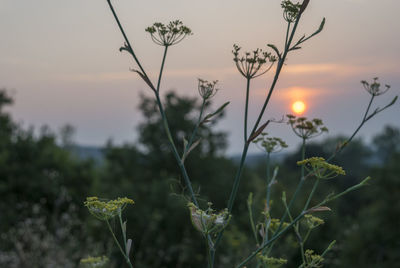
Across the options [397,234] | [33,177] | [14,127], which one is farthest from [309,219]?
[397,234]

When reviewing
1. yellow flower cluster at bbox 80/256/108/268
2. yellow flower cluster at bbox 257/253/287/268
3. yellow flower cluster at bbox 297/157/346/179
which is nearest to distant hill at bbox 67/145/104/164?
yellow flower cluster at bbox 80/256/108/268

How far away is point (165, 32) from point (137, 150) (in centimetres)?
2097

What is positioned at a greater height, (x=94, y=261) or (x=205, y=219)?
(x=205, y=219)

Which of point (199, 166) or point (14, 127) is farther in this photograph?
point (199, 166)

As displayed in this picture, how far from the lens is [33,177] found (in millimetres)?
17438

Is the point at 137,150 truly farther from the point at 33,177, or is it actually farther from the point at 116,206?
the point at 116,206

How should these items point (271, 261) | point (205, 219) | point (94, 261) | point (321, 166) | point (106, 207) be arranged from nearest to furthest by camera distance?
point (205, 219) < point (106, 207) < point (321, 166) < point (271, 261) < point (94, 261)

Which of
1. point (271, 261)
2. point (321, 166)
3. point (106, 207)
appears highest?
point (321, 166)

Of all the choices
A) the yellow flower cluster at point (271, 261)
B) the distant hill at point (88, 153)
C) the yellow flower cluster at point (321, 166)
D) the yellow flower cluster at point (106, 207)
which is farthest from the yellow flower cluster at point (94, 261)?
the distant hill at point (88, 153)

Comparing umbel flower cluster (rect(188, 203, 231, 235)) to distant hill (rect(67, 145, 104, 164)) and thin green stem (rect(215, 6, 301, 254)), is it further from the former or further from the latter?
distant hill (rect(67, 145, 104, 164))

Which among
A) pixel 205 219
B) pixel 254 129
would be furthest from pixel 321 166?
pixel 205 219

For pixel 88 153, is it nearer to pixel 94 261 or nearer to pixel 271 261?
pixel 94 261

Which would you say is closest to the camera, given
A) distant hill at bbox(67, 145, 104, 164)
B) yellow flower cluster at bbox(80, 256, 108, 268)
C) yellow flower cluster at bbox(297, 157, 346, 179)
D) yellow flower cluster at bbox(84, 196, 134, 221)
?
yellow flower cluster at bbox(84, 196, 134, 221)

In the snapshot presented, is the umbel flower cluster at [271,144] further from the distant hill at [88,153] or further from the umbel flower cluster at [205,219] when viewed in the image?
the distant hill at [88,153]
